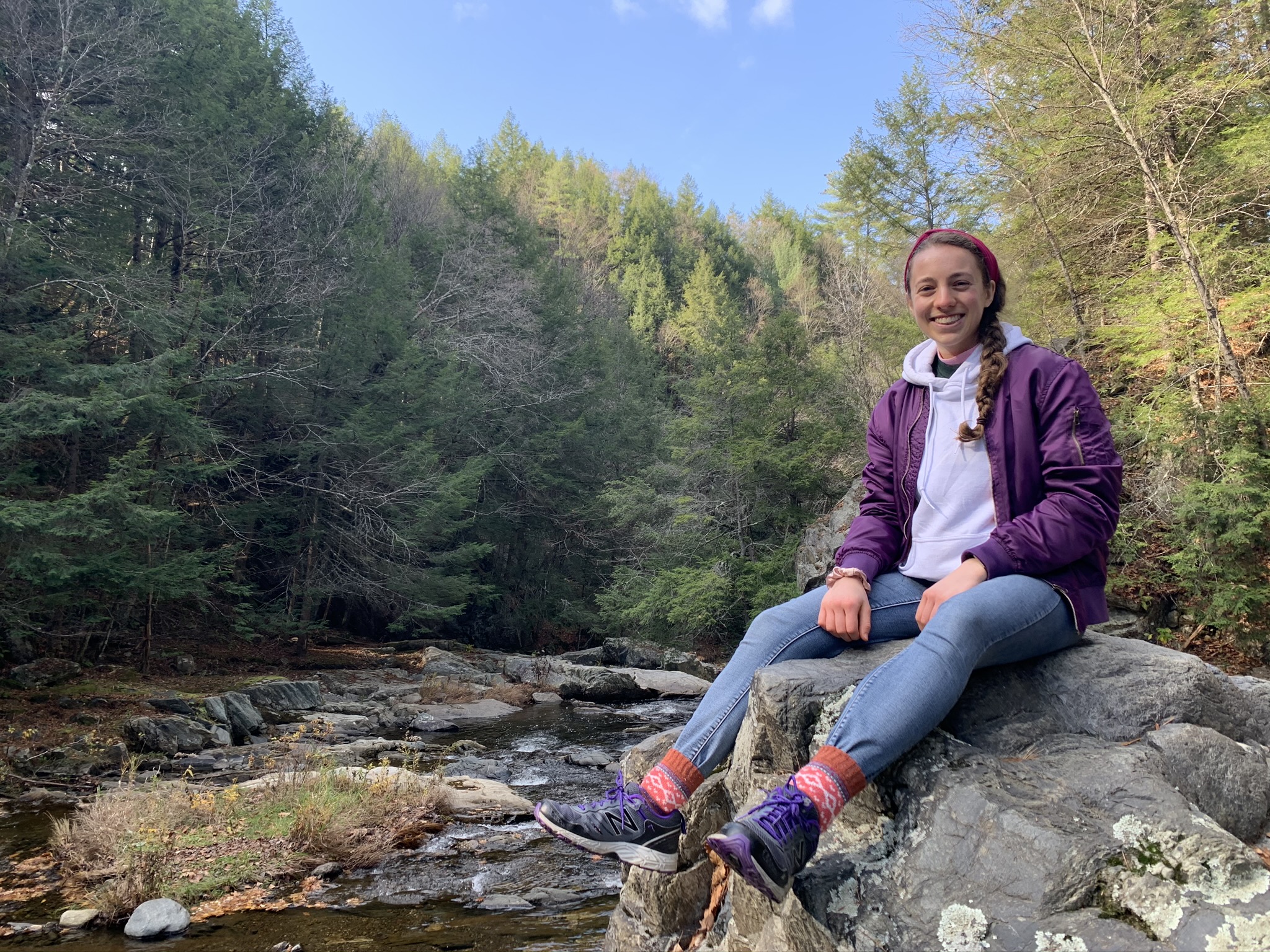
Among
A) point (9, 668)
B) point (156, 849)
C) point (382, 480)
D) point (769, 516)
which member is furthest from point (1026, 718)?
point (382, 480)

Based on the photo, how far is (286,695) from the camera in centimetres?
1140

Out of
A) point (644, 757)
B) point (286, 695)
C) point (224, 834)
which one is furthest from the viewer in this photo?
point (286, 695)

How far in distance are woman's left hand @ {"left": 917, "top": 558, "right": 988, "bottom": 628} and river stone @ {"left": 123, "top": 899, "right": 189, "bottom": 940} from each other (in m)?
3.60

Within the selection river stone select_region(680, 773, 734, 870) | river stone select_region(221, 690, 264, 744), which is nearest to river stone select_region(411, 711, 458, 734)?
river stone select_region(221, 690, 264, 744)

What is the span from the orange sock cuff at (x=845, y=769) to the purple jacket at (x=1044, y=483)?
78 cm

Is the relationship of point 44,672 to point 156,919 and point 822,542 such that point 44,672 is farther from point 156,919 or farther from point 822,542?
point 822,542

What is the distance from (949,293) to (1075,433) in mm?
612

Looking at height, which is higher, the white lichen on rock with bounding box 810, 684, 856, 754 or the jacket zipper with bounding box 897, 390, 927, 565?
the jacket zipper with bounding box 897, 390, 927, 565

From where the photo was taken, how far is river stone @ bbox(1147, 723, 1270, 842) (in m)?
2.23

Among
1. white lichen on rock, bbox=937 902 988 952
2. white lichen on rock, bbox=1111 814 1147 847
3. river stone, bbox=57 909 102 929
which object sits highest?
white lichen on rock, bbox=1111 814 1147 847

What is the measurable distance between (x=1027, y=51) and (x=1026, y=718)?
1042 centimetres

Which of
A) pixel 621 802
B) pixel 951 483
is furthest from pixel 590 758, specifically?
pixel 951 483

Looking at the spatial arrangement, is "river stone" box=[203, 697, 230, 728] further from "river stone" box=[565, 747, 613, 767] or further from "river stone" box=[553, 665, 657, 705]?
"river stone" box=[553, 665, 657, 705]

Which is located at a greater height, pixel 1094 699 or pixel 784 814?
pixel 1094 699
